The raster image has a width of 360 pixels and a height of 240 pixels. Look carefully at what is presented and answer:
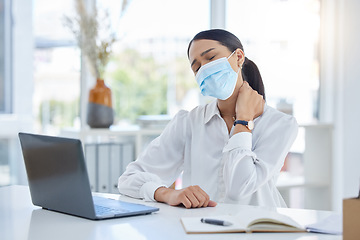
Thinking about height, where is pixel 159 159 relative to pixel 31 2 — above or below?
below

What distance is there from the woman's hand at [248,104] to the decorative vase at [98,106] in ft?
4.45

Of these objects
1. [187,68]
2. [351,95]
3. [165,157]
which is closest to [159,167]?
[165,157]

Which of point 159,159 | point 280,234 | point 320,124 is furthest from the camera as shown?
point 320,124

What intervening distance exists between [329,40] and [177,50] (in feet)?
3.66

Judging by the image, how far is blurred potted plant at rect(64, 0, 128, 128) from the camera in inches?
130

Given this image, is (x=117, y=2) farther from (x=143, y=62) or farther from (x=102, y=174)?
(x=102, y=174)

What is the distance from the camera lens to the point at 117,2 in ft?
12.3

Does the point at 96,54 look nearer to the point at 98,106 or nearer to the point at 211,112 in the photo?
the point at 98,106

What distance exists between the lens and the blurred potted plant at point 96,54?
10.8 ft

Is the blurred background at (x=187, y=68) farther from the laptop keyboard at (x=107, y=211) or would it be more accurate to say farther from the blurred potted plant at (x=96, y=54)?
the laptop keyboard at (x=107, y=211)

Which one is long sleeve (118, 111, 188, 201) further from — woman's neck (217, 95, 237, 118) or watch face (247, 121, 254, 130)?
watch face (247, 121, 254, 130)

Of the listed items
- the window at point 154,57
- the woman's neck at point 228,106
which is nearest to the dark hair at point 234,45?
the woman's neck at point 228,106

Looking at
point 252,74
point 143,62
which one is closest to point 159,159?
point 252,74

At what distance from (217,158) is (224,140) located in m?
0.08
